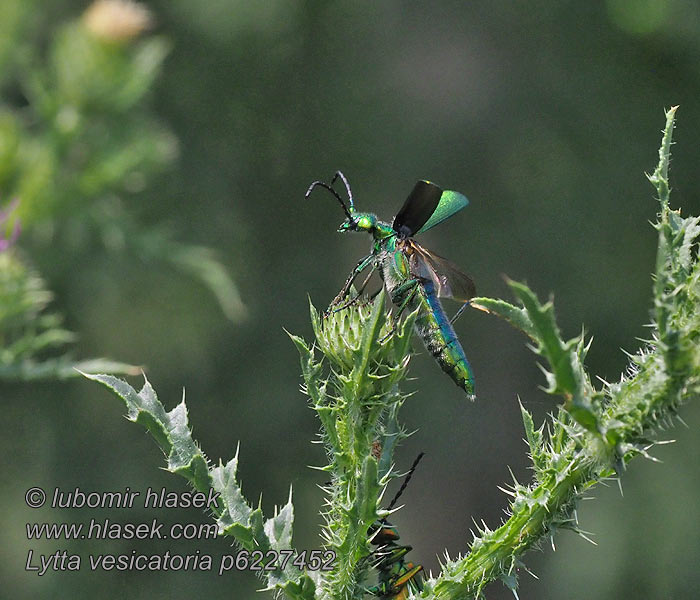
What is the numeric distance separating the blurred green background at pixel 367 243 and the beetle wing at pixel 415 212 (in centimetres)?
253

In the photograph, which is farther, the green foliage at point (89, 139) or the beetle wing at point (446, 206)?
the green foliage at point (89, 139)

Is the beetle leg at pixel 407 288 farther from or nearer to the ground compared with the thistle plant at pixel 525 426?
nearer to the ground

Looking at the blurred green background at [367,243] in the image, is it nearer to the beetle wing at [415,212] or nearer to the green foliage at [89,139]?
the green foliage at [89,139]

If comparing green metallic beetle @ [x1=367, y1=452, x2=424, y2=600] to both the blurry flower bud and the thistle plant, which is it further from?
the blurry flower bud

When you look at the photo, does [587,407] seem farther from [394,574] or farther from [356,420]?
[394,574]

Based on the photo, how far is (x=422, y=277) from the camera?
6.62 feet

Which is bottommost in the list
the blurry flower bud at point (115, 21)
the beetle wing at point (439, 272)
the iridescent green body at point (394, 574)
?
the blurry flower bud at point (115, 21)

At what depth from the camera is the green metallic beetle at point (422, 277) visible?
6.41 ft

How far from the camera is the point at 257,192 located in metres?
5.25

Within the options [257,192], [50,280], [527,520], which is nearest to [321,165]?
[257,192]

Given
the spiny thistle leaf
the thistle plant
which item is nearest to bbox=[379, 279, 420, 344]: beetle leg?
the thistle plant

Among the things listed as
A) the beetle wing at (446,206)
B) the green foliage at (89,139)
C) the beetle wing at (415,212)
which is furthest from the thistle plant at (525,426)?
the green foliage at (89,139)

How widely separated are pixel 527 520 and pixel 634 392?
29 cm

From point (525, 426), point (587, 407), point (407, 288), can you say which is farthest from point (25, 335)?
point (587, 407)
